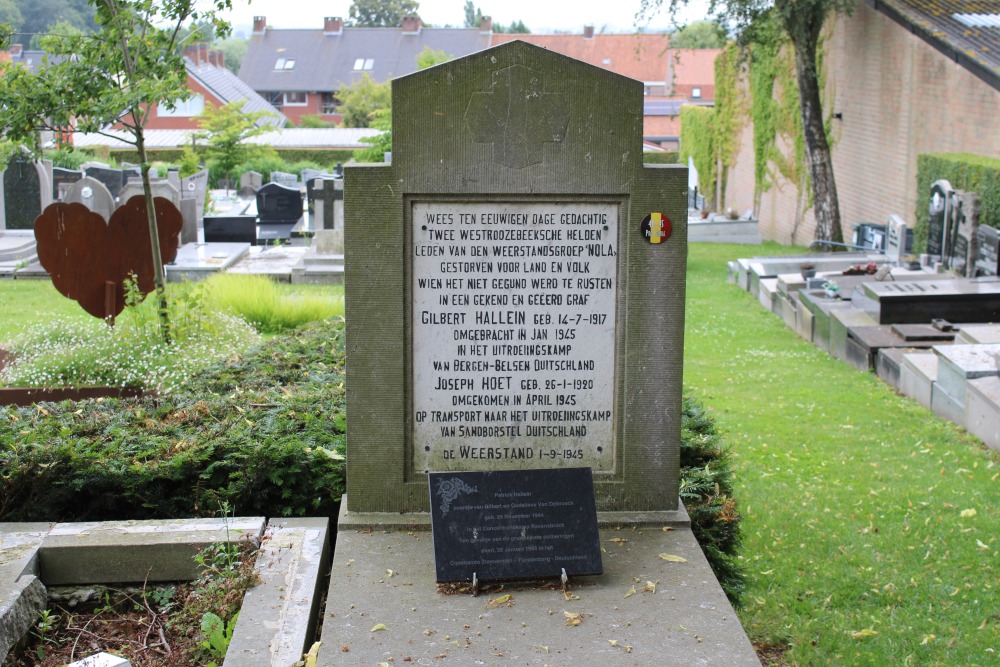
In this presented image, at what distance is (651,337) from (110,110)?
6.21 metres

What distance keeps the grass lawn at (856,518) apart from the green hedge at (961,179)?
16.3ft

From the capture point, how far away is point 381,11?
342 feet

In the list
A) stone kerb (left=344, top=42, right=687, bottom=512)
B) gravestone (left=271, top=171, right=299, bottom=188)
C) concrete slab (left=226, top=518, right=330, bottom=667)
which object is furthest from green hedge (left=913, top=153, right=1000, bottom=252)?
gravestone (left=271, top=171, right=299, bottom=188)

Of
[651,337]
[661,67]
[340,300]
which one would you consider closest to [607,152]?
[651,337]

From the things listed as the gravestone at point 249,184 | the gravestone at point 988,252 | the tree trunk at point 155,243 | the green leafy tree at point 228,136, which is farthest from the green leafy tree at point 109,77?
the green leafy tree at point 228,136

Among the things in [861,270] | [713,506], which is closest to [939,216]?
[861,270]

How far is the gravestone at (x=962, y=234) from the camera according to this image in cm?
1413

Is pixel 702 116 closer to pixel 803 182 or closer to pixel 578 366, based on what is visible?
pixel 803 182

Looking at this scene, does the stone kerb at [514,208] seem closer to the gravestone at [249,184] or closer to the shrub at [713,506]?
the shrub at [713,506]

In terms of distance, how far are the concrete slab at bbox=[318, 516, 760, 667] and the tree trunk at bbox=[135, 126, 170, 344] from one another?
589 cm

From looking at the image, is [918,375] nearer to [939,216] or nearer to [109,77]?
[939,216]

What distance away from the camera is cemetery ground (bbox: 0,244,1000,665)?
15.8ft

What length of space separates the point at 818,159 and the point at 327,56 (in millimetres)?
61022

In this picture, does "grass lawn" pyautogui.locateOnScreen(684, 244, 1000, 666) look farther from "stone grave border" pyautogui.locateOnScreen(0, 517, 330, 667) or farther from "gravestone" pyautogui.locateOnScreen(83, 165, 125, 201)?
"gravestone" pyautogui.locateOnScreen(83, 165, 125, 201)
